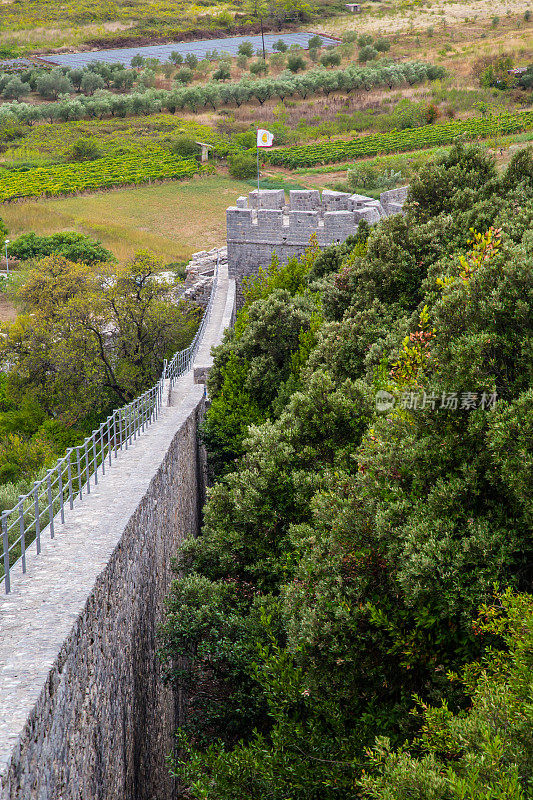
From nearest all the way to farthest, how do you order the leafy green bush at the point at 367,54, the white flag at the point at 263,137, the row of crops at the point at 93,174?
the white flag at the point at 263,137 < the row of crops at the point at 93,174 < the leafy green bush at the point at 367,54

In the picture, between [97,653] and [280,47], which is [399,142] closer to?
[280,47]

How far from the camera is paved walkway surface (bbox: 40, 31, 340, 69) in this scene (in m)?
90.8

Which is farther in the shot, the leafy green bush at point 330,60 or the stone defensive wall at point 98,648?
the leafy green bush at point 330,60

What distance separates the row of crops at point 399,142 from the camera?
50250 millimetres

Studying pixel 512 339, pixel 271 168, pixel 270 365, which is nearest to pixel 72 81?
pixel 271 168

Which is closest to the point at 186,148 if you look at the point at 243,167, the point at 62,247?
the point at 243,167

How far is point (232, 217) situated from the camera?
23188 millimetres

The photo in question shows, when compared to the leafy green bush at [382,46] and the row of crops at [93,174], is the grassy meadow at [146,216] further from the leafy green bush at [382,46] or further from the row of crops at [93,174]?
the leafy green bush at [382,46]

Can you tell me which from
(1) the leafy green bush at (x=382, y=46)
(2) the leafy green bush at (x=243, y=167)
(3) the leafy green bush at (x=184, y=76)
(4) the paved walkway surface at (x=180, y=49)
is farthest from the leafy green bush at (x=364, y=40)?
(2) the leafy green bush at (x=243, y=167)

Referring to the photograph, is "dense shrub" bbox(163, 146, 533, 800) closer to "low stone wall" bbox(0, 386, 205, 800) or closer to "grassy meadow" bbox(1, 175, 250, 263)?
"low stone wall" bbox(0, 386, 205, 800)

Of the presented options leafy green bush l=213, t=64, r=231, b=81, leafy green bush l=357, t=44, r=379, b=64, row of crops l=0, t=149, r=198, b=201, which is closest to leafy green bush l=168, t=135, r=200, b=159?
row of crops l=0, t=149, r=198, b=201

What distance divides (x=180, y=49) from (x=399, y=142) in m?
55.6

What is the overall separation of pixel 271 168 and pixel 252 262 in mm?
30900

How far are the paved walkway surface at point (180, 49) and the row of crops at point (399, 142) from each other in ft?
139
